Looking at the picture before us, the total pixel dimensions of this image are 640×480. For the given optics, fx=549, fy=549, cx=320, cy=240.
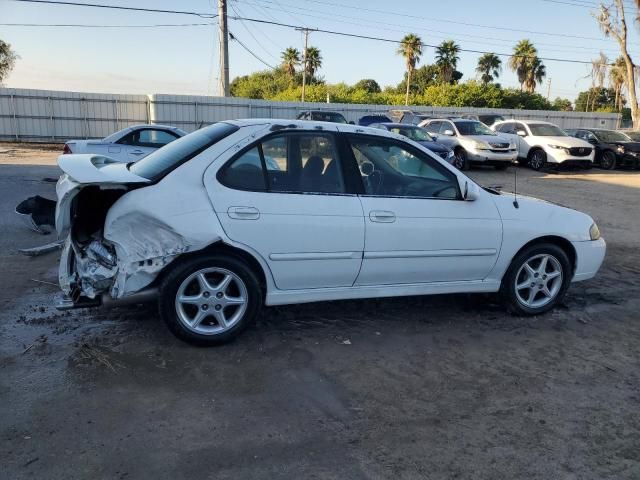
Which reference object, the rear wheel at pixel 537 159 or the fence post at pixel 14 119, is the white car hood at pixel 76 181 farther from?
the fence post at pixel 14 119

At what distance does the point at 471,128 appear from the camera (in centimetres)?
1861

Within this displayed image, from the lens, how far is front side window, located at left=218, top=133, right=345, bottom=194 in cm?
404

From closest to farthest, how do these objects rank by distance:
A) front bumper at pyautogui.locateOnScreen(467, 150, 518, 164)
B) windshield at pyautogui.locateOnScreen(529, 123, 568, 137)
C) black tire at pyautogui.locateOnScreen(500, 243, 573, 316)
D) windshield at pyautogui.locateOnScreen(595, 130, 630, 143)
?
black tire at pyautogui.locateOnScreen(500, 243, 573, 316), front bumper at pyautogui.locateOnScreen(467, 150, 518, 164), windshield at pyautogui.locateOnScreen(529, 123, 568, 137), windshield at pyautogui.locateOnScreen(595, 130, 630, 143)

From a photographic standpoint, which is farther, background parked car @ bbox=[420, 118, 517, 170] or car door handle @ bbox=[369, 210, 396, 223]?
background parked car @ bbox=[420, 118, 517, 170]

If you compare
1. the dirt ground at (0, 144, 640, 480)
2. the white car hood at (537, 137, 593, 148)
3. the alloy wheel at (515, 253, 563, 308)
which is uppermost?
the white car hood at (537, 137, 593, 148)

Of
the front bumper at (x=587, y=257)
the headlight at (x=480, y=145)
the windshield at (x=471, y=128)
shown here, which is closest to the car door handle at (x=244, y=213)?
the front bumper at (x=587, y=257)

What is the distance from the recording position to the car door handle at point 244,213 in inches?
154

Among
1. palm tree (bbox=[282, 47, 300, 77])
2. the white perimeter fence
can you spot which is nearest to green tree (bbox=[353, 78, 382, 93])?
palm tree (bbox=[282, 47, 300, 77])

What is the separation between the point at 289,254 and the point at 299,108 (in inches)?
980

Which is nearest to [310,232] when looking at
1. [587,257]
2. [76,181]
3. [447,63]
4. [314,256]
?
[314,256]

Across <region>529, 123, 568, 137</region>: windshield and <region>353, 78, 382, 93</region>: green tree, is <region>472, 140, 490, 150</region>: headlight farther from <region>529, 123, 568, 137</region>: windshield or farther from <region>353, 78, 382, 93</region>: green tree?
<region>353, 78, 382, 93</region>: green tree

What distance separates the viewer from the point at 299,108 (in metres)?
28.0

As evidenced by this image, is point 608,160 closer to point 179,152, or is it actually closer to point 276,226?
point 276,226

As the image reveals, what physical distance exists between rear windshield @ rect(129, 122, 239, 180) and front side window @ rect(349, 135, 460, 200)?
1.05m
